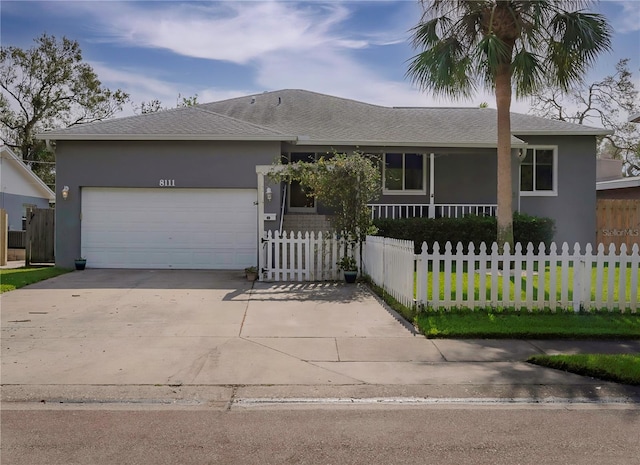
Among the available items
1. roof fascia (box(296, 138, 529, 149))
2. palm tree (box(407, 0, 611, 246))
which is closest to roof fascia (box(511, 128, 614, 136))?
roof fascia (box(296, 138, 529, 149))

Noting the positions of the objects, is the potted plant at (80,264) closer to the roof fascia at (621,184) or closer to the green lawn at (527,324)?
the green lawn at (527,324)

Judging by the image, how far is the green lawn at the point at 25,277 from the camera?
11.3 m

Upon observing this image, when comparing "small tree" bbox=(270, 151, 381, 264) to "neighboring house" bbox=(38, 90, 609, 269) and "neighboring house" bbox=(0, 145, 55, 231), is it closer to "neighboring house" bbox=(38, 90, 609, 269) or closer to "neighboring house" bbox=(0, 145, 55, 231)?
"neighboring house" bbox=(38, 90, 609, 269)

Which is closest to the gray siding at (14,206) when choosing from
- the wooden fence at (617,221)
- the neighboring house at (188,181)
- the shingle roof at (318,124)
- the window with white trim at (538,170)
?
the shingle roof at (318,124)

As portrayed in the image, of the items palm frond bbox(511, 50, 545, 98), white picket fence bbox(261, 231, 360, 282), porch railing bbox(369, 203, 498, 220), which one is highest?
palm frond bbox(511, 50, 545, 98)

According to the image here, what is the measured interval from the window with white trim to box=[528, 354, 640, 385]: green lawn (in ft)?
41.7

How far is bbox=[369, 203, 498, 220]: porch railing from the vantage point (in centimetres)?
1653

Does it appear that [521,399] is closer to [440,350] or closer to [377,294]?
[440,350]

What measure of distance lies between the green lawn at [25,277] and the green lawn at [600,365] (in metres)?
10.1

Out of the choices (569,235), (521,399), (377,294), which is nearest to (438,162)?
(569,235)

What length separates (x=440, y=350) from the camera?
6.54m

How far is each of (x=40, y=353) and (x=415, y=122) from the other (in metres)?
15.2

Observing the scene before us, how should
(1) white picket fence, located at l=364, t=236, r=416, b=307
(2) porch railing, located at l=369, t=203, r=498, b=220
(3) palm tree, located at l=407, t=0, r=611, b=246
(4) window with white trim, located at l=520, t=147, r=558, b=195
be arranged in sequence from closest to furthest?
(1) white picket fence, located at l=364, t=236, r=416, b=307 < (3) palm tree, located at l=407, t=0, r=611, b=246 < (2) porch railing, located at l=369, t=203, r=498, b=220 < (4) window with white trim, located at l=520, t=147, r=558, b=195

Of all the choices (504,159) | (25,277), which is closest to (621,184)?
(504,159)
